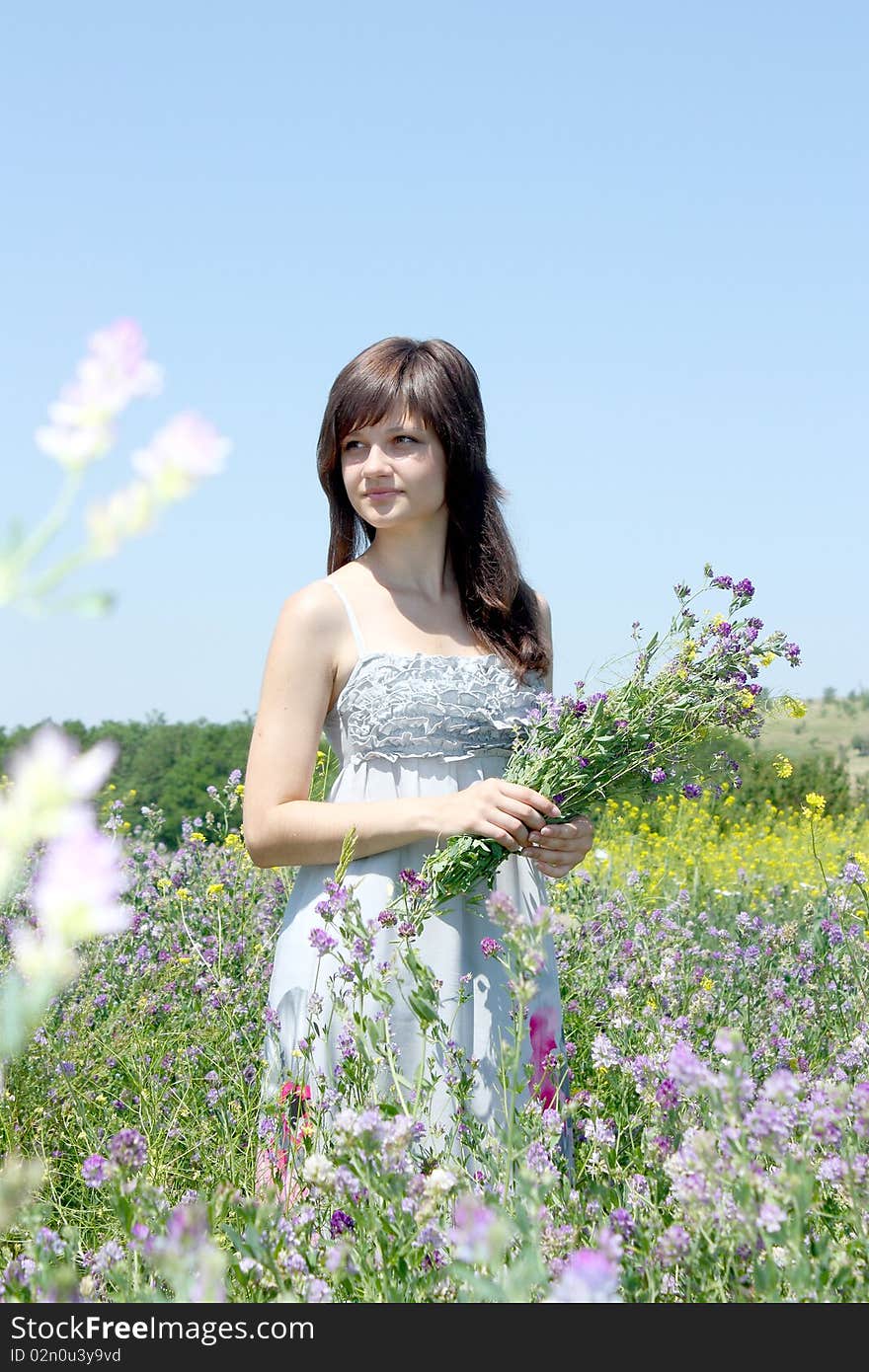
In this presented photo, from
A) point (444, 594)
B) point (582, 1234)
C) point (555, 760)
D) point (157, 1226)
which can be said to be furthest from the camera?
point (444, 594)

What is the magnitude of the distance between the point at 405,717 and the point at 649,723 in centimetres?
50

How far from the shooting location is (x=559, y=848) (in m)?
2.32

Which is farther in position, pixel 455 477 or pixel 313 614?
pixel 455 477

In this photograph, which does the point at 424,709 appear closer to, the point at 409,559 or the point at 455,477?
the point at 409,559

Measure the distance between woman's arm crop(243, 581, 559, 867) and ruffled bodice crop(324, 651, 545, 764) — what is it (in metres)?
0.08

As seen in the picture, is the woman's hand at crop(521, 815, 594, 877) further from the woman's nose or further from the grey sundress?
the woman's nose

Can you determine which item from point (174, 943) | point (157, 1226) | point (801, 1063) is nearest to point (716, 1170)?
point (157, 1226)

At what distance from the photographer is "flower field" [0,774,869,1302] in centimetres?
128

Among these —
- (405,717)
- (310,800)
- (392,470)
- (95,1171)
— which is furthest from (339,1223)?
(392,470)

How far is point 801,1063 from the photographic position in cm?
250

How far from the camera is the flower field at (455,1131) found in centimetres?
128

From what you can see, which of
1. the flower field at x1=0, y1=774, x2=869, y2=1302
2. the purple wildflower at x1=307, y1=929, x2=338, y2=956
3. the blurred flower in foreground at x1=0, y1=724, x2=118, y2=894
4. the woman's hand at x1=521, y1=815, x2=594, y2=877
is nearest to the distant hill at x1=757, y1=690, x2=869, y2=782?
the flower field at x1=0, y1=774, x2=869, y2=1302
